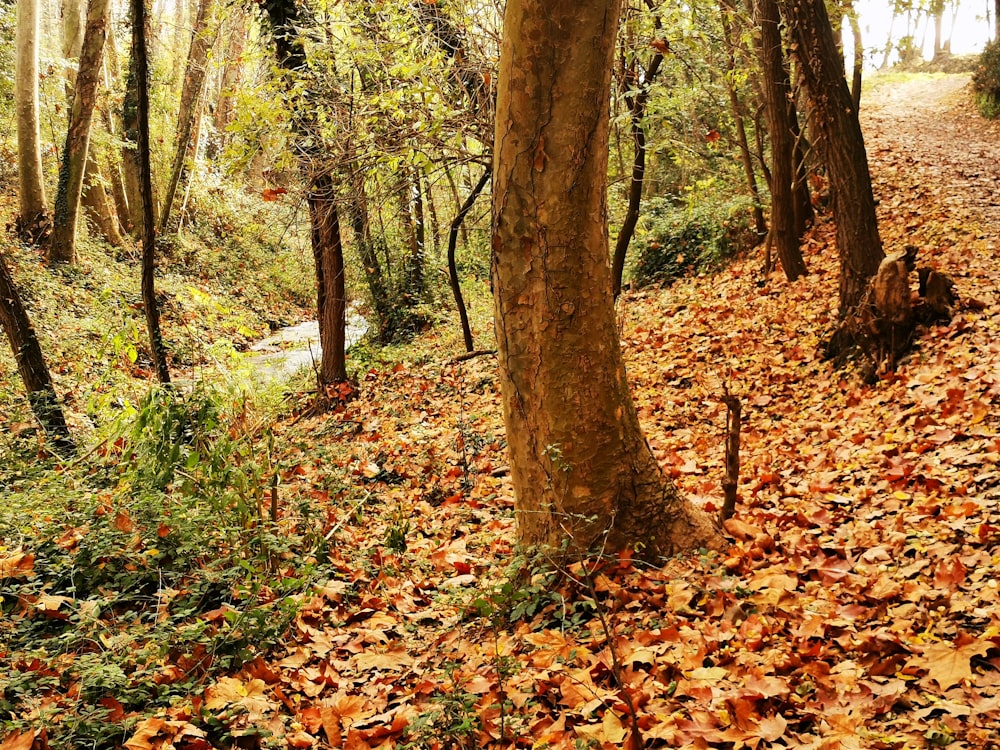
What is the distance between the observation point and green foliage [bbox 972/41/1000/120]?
16719 mm

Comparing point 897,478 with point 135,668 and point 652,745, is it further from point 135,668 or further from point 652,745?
point 135,668

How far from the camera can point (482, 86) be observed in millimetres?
8508

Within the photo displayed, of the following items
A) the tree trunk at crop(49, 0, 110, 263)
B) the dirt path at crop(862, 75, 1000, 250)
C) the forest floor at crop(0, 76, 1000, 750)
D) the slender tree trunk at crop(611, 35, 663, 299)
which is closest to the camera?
the forest floor at crop(0, 76, 1000, 750)

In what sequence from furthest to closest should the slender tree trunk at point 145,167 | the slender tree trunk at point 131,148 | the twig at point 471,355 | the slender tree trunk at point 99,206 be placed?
the slender tree trunk at point 131,148
the slender tree trunk at point 99,206
the twig at point 471,355
the slender tree trunk at point 145,167

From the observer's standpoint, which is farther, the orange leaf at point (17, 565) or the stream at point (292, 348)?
the stream at point (292, 348)

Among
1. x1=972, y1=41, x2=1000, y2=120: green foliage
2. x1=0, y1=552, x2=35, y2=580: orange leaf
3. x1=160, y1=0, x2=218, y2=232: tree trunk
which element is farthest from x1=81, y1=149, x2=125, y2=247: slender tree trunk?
x1=972, y1=41, x2=1000, y2=120: green foliage

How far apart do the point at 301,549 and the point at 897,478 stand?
13.0 feet

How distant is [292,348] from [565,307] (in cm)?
1279

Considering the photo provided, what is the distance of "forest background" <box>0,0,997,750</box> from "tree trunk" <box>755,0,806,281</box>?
0.25 metres

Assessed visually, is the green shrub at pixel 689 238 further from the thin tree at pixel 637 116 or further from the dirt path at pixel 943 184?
the thin tree at pixel 637 116

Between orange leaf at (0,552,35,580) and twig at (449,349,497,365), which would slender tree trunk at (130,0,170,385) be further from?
twig at (449,349,497,365)

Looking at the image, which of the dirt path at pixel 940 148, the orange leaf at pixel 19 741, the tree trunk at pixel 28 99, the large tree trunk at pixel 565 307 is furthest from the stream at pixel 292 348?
the dirt path at pixel 940 148

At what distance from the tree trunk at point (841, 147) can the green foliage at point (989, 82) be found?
12.8 meters

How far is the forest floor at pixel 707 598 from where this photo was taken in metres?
2.65
